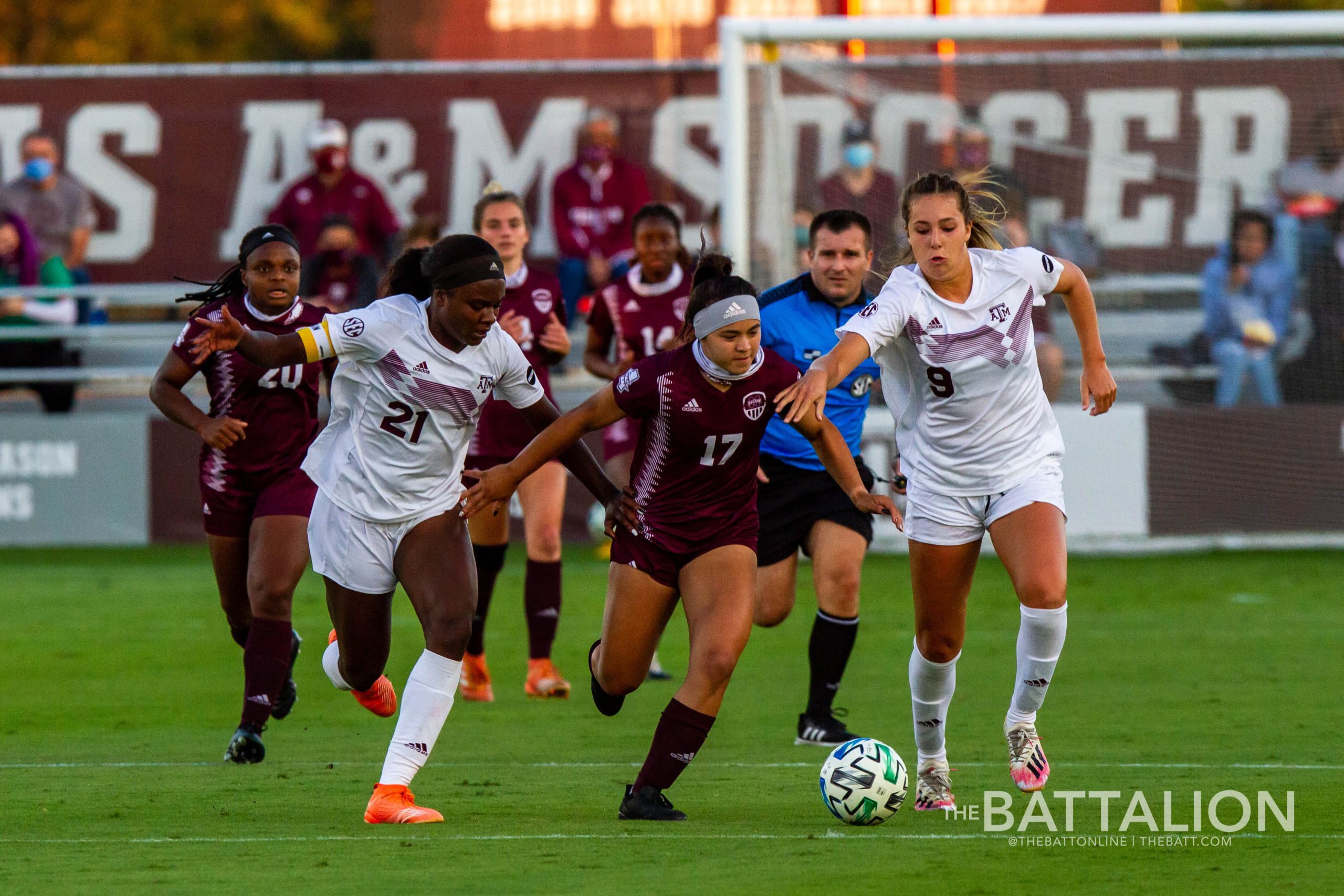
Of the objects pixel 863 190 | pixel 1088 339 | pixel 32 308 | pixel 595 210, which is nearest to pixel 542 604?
pixel 1088 339

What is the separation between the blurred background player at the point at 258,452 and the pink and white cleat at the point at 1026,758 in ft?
9.64

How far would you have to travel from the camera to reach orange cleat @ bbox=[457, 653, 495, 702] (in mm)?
9383

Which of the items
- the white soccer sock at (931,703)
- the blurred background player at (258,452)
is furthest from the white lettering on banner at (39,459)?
the white soccer sock at (931,703)

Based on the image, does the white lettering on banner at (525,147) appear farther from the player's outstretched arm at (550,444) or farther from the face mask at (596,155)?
the player's outstretched arm at (550,444)

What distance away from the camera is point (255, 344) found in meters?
6.56

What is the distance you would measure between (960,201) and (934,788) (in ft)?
6.80

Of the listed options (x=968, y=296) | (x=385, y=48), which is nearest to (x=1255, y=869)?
(x=968, y=296)

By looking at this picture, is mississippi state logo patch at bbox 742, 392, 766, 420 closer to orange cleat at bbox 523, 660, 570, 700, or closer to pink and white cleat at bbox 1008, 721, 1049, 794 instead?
pink and white cleat at bbox 1008, 721, 1049, 794

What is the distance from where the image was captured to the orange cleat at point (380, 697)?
739 cm

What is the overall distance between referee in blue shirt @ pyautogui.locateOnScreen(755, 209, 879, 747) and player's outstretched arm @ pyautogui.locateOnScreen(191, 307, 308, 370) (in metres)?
2.42

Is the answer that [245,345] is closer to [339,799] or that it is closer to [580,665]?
[339,799]

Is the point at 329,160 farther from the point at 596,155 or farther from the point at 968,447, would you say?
the point at 968,447

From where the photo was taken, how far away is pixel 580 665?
10625 mm

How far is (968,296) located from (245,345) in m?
2.54
